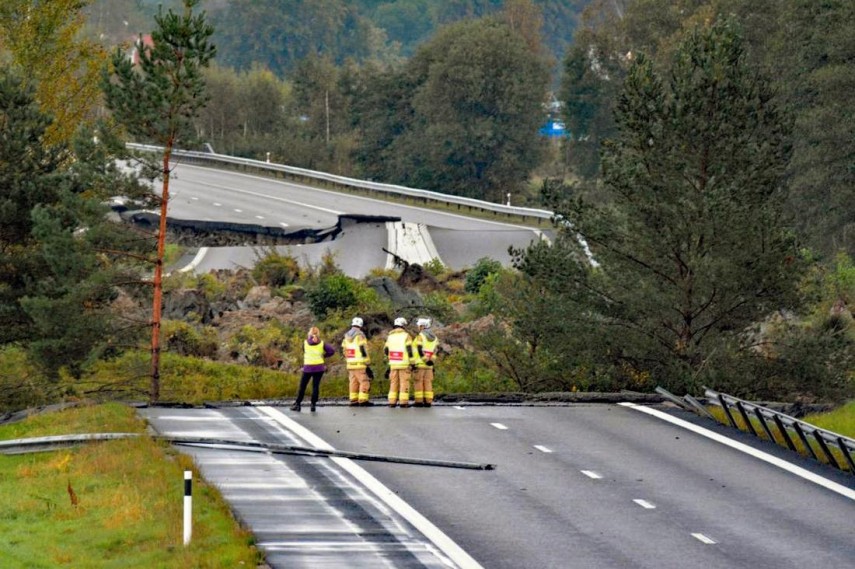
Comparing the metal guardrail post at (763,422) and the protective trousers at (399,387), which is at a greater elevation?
the protective trousers at (399,387)

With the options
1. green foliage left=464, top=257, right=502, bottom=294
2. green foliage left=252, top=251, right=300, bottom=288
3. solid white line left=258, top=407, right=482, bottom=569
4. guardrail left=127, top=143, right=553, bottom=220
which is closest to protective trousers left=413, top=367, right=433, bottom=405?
solid white line left=258, top=407, right=482, bottom=569

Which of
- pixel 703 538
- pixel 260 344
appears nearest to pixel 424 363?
pixel 703 538

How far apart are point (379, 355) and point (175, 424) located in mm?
12385

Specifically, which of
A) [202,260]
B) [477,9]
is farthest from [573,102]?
[477,9]

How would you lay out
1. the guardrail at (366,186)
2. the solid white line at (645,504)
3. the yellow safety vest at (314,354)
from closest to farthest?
1. the solid white line at (645,504)
2. the yellow safety vest at (314,354)
3. the guardrail at (366,186)

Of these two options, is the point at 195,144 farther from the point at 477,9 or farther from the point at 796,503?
the point at 477,9

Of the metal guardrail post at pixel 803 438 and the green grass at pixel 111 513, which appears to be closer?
the green grass at pixel 111 513

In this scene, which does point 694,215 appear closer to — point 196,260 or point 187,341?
point 187,341

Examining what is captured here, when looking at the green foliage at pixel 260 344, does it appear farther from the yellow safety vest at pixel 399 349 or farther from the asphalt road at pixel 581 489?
the asphalt road at pixel 581 489

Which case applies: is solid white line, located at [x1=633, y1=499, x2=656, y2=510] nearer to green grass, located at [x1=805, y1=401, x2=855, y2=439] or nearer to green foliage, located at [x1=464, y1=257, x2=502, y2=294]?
green grass, located at [x1=805, y1=401, x2=855, y2=439]

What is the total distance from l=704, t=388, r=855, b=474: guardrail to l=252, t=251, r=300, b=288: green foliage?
99.1 ft

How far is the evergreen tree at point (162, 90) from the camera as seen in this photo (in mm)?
37625

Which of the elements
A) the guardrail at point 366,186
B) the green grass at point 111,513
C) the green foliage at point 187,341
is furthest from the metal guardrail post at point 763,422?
the guardrail at point 366,186

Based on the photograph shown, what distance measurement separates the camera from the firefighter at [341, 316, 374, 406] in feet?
94.4
